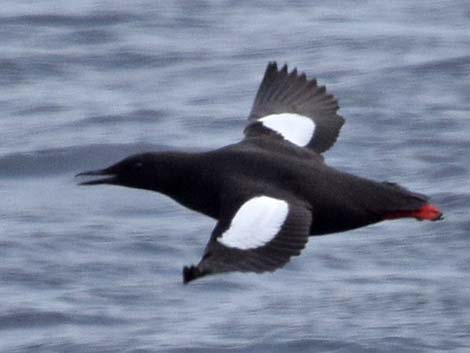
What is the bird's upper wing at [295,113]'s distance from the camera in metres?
7.75

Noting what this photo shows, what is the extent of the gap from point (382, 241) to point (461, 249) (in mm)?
385

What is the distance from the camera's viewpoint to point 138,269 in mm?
9758

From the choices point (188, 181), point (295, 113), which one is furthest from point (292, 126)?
point (188, 181)

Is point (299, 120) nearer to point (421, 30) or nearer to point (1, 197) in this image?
point (1, 197)

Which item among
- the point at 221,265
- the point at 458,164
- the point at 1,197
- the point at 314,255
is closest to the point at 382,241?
the point at 314,255

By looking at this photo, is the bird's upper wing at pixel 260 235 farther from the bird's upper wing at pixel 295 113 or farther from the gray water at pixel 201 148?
the gray water at pixel 201 148

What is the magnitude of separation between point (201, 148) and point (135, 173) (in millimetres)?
3971

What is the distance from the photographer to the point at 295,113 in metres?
8.04

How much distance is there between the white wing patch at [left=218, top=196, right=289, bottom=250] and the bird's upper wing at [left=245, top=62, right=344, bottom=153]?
1.02 metres

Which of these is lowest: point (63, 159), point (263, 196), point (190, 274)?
point (63, 159)

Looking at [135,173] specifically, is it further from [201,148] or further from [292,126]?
[201,148]

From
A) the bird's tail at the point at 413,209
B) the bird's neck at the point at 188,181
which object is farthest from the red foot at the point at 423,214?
the bird's neck at the point at 188,181

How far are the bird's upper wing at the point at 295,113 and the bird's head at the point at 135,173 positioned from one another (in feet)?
2.30

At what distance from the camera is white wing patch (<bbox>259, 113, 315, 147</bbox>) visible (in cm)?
766
